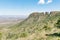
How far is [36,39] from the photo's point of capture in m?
18.0

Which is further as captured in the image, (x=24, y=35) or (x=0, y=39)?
(x=24, y=35)

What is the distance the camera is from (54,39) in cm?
1734

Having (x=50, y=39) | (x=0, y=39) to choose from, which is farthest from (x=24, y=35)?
(x=50, y=39)

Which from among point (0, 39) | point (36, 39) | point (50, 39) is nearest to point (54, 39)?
point (50, 39)

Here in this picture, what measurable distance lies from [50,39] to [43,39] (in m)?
0.83

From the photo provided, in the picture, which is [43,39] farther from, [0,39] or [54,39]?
[0,39]

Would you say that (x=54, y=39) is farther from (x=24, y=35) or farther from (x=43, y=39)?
(x=24, y=35)

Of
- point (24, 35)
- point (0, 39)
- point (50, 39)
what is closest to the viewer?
point (50, 39)

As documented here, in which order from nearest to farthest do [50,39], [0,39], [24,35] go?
[50,39], [0,39], [24,35]

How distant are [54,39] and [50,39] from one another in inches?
20.3

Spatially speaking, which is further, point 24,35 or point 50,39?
point 24,35

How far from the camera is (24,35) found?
71.4 ft

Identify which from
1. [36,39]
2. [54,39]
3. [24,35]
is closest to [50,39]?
[54,39]

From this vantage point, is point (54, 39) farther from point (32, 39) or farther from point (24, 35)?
point (24, 35)
